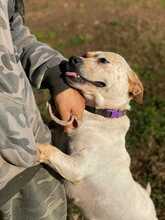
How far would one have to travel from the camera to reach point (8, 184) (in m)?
2.94

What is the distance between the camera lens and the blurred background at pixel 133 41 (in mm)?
5671

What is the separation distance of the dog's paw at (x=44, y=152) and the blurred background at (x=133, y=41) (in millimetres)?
1923

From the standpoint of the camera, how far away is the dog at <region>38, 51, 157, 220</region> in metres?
3.71

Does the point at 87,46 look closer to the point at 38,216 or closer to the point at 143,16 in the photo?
the point at 143,16

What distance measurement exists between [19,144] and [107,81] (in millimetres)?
1228

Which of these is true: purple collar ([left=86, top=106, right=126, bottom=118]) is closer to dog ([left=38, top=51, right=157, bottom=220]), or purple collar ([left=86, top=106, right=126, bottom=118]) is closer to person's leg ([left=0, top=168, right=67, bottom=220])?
dog ([left=38, top=51, right=157, bottom=220])

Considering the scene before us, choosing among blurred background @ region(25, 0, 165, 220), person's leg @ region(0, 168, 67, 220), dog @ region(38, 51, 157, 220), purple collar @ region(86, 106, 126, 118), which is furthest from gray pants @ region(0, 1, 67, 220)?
blurred background @ region(25, 0, 165, 220)

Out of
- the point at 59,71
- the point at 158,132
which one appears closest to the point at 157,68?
the point at 158,132

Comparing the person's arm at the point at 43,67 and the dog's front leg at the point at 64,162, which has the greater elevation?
the person's arm at the point at 43,67

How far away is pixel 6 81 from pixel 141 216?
1628 mm

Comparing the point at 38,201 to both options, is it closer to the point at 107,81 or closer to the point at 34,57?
the point at 34,57

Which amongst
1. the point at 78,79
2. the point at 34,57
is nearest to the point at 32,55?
the point at 34,57

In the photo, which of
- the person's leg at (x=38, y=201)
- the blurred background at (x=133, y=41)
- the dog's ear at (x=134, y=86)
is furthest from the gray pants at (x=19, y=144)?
the blurred background at (x=133, y=41)

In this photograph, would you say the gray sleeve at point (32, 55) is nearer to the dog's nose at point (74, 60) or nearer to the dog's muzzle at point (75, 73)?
the dog's muzzle at point (75, 73)
